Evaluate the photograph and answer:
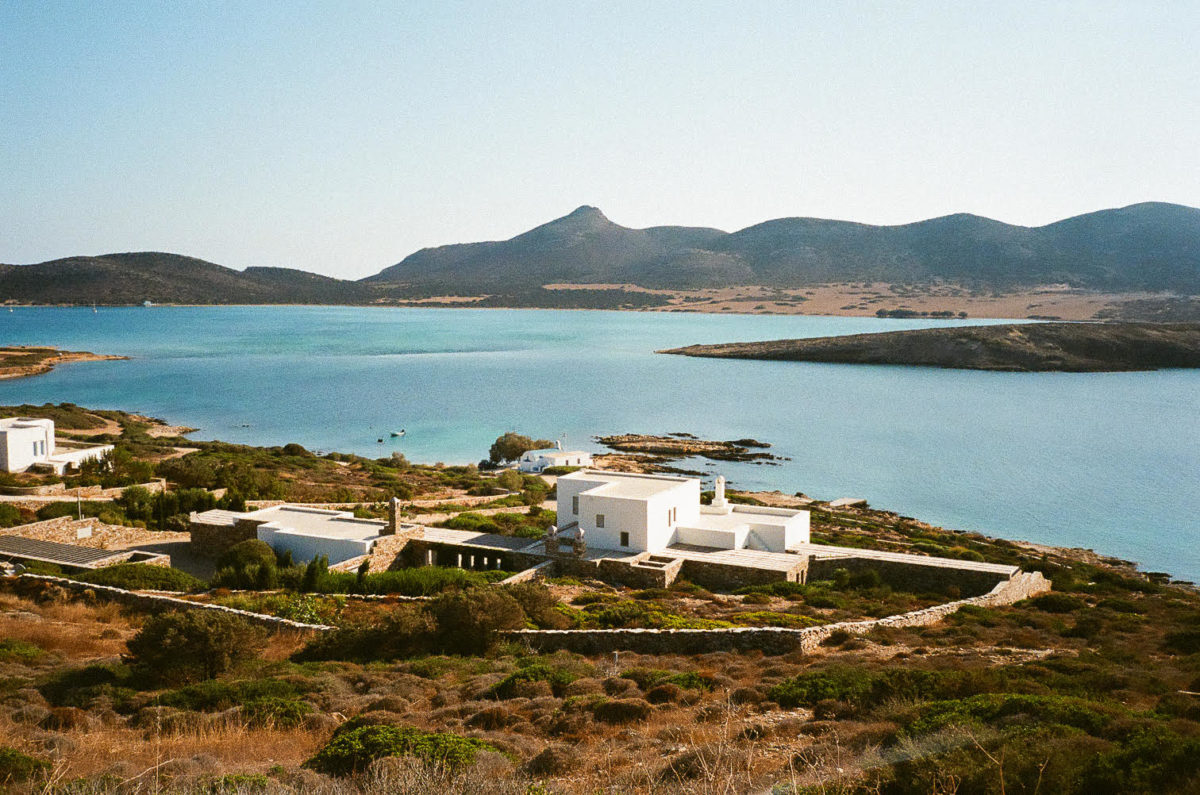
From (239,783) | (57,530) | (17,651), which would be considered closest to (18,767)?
(239,783)

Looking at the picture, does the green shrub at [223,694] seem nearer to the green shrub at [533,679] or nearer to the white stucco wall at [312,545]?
the green shrub at [533,679]

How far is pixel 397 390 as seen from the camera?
8356cm

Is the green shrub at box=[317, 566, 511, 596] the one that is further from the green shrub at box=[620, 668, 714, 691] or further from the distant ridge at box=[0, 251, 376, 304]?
the distant ridge at box=[0, 251, 376, 304]

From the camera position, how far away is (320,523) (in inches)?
901

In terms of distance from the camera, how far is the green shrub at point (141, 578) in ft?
55.4

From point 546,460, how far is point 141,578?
29359mm

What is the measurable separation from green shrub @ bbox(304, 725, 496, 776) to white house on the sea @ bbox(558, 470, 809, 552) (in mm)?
15350

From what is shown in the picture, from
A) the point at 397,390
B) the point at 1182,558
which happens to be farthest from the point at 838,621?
the point at 397,390

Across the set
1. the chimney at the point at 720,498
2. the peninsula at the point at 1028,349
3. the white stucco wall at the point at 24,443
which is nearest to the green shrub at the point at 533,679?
the chimney at the point at 720,498

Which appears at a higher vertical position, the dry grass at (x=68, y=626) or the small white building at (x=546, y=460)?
the dry grass at (x=68, y=626)

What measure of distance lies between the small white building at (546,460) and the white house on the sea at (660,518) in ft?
61.2

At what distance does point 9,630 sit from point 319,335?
149 metres

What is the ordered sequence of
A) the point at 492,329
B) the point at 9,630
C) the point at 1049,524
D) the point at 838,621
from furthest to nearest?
the point at 492,329 < the point at 1049,524 < the point at 838,621 < the point at 9,630

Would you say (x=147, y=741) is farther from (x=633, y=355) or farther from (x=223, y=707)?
(x=633, y=355)
